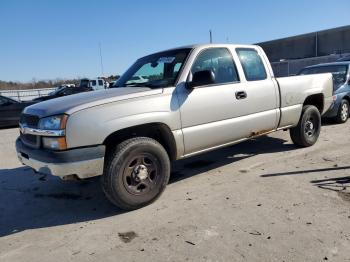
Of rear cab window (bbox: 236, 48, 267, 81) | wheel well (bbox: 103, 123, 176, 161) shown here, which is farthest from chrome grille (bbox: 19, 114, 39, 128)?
rear cab window (bbox: 236, 48, 267, 81)

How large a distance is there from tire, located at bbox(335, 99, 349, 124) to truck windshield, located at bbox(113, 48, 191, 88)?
5.54 m

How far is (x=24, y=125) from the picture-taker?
4410mm

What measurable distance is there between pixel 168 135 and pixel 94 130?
39.6 inches

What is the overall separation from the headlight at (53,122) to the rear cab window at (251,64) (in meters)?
2.83

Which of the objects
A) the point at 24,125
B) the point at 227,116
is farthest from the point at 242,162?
the point at 24,125

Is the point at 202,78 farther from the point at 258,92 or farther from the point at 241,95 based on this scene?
the point at 258,92

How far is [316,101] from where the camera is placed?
6.99 metres

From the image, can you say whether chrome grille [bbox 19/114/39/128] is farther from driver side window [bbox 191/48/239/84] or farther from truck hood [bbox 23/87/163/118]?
driver side window [bbox 191/48/239/84]

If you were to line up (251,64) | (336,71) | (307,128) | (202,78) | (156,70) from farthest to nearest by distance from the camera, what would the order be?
(336,71) < (307,128) < (251,64) < (156,70) < (202,78)

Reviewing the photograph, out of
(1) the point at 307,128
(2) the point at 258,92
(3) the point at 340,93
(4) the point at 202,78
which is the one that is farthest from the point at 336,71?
(4) the point at 202,78

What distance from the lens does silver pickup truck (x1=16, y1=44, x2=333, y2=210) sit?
3.82 metres

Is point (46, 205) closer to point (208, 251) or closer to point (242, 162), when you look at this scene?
point (208, 251)

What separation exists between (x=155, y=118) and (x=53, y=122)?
1130 mm

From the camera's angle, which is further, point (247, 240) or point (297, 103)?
point (297, 103)
